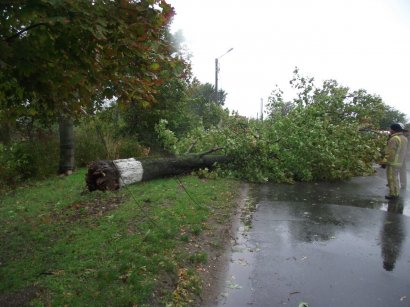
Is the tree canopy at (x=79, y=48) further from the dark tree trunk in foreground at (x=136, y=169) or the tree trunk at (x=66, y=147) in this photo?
the tree trunk at (x=66, y=147)

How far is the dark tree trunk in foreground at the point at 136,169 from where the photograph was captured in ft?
25.5

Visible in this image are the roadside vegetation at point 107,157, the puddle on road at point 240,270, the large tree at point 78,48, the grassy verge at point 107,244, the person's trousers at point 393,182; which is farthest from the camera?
the person's trousers at point 393,182

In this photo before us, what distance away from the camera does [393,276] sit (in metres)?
4.30

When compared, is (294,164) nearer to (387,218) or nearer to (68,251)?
(387,218)

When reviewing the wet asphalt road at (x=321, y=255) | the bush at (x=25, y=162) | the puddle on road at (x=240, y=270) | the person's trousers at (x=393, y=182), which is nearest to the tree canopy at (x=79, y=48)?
the puddle on road at (x=240, y=270)

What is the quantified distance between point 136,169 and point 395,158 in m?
6.23

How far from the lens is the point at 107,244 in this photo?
4773mm

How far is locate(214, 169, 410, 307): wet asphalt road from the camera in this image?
12.5 ft

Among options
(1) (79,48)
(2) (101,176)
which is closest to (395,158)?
(2) (101,176)

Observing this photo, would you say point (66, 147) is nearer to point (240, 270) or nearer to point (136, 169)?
point (136, 169)

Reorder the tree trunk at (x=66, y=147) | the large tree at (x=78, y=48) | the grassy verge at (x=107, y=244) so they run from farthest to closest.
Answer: the tree trunk at (x=66, y=147) → the grassy verge at (x=107, y=244) → the large tree at (x=78, y=48)

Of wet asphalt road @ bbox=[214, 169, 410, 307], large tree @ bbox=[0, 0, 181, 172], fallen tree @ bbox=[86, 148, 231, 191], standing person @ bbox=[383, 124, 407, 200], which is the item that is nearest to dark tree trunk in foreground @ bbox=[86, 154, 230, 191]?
fallen tree @ bbox=[86, 148, 231, 191]

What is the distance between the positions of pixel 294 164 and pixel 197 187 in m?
3.56

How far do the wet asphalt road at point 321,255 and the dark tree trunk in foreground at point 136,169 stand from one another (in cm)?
272
